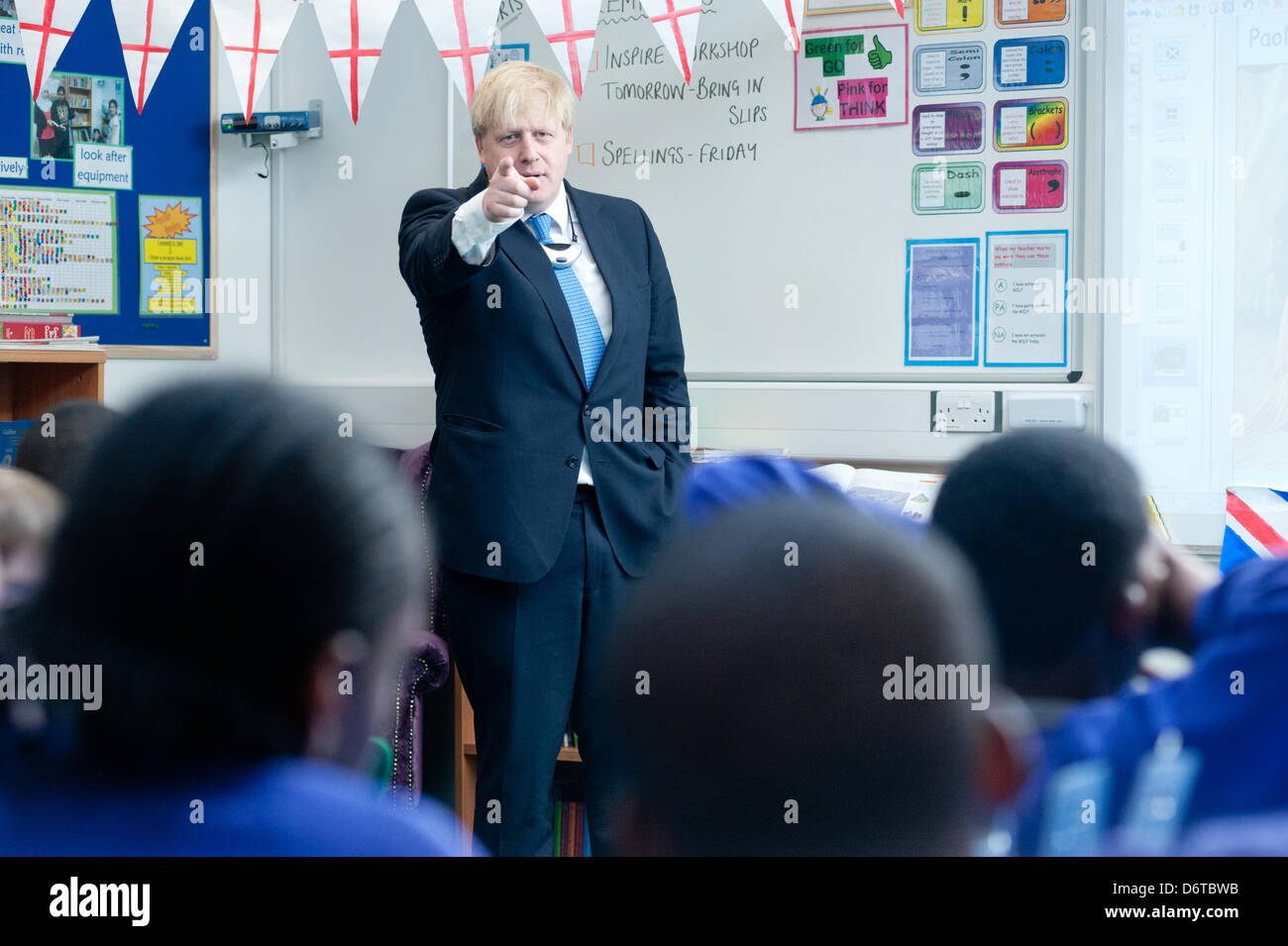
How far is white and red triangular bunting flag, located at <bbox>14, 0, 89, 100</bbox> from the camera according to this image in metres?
2.06

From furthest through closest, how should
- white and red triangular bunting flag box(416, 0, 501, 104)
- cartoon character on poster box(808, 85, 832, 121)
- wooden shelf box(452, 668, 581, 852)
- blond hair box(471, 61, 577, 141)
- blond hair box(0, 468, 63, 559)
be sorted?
1. white and red triangular bunting flag box(416, 0, 501, 104)
2. cartoon character on poster box(808, 85, 832, 121)
3. wooden shelf box(452, 668, 581, 852)
4. blond hair box(471, 61, 577, 141)
5. blond hair box(0, 468, 63, 559)

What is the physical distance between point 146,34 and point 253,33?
0.31 metres

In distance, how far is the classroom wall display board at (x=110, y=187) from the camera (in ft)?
6.79

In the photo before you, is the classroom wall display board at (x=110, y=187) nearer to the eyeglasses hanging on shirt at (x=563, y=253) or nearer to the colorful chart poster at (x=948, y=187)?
the eyeglasses hanging on shirt at (x=563, y=253)

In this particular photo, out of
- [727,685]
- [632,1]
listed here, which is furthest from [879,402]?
[727,685]

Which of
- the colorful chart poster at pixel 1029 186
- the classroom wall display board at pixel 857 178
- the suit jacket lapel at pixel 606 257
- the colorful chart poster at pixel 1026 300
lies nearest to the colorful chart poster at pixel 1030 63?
the classroom wall display board at pixel 857 178

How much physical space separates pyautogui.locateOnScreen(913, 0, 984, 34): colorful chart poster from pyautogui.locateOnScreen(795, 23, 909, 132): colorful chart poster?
0.03 m

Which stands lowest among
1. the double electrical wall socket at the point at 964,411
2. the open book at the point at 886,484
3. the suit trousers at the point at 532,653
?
the suit trousers at the point at 532,653

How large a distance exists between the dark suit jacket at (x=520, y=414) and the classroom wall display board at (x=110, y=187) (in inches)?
44.0

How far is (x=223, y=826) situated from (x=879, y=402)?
1537mm

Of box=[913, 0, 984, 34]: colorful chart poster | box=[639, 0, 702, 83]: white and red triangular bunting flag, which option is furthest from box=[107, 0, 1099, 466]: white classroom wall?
box=[913, 0, 984, 34]: colorful chart poster

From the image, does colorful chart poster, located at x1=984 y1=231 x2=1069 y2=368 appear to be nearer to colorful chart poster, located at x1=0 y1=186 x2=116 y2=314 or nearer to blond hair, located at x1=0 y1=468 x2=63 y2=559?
blond hair, located at x1=0 y1=468 x2=63 y2=559

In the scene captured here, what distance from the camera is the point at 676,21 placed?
69.7 inches

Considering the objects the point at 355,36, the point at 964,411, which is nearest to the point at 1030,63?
the point at 964,411
